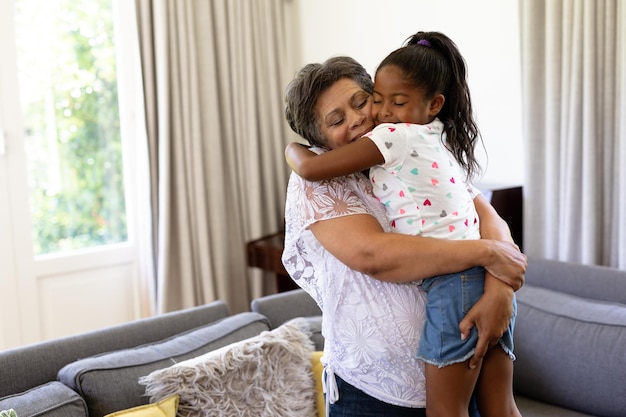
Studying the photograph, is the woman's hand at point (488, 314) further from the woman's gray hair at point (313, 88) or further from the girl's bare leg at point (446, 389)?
the woman's gray hair at point (313, 88)

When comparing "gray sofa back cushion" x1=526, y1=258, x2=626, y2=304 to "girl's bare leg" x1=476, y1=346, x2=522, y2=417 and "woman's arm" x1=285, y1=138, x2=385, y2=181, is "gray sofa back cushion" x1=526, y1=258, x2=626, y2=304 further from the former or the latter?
Result: "woman's arm" x1=285, y1=138, x2=385, y2=181

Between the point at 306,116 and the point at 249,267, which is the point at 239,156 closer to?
the point at 249,267

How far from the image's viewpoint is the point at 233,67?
3.85 metres

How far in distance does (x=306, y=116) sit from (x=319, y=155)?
10 centimetres

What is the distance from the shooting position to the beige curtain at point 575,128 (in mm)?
2635

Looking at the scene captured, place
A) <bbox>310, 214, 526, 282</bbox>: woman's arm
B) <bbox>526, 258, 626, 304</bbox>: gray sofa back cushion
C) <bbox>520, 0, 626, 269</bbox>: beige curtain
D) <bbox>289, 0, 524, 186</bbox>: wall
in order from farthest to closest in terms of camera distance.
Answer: <bbox>289, 0, 524, 186</bbox>: wall → <bbox>520, 0, 626, 269</bbox>: beige curtain → <bbox>526, 258, 626, 304</bbox>: gray sofa back cushion → <bbox>310, 214, 526, 282</bbox>: woman's arm

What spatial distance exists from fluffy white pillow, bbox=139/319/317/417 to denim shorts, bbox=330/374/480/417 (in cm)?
64

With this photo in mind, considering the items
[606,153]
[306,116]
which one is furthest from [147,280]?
[306,116]

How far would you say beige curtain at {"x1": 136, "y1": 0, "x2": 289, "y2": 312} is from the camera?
361cm

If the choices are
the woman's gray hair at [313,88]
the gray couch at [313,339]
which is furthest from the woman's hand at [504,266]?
the gray couch at [313,339]

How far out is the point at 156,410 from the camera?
179cm

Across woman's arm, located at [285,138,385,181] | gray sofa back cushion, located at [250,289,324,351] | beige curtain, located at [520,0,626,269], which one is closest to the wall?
beige curtain, located at [520,0,626,269]

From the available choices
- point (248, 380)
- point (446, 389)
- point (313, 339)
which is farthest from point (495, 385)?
point (313, 339)

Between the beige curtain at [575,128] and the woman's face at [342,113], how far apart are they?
1610 mm
